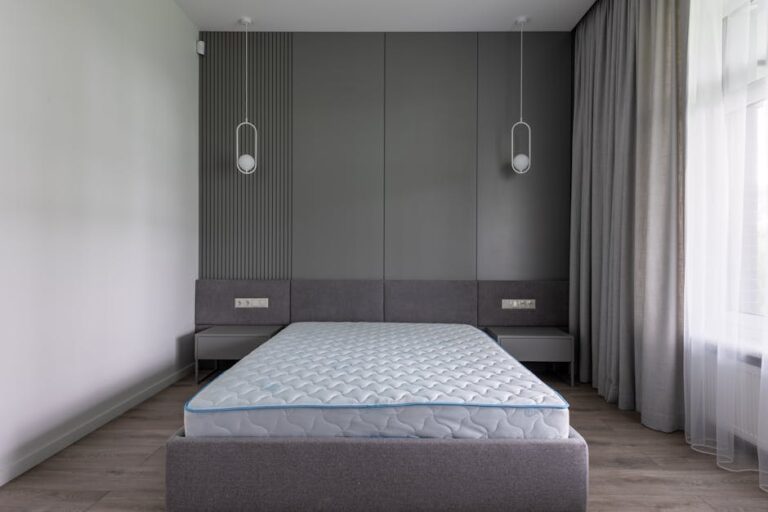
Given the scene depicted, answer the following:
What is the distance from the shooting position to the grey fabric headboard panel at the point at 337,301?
3.80 metres

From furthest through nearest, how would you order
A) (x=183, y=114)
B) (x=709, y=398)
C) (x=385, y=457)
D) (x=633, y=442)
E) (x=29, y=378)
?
(x=183, y=114) < (x=633, y=442) < (x=709, y=398) < (x=29, y=378) < (x=385, y=457)

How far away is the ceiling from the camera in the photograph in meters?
3.41

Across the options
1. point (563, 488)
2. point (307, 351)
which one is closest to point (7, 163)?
point (307, 351)

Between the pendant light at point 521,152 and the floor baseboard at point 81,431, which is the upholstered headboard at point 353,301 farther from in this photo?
the pendant light at point 521,152

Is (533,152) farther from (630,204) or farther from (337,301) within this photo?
(337,301)

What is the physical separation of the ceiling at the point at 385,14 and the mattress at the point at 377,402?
2497 millimetres

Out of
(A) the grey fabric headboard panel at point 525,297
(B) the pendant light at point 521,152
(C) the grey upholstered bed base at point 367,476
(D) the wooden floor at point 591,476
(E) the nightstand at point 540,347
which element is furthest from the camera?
(A) the grey fabric headboard panel at point 525,297

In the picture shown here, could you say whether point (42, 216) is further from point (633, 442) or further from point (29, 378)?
point (633, 442)

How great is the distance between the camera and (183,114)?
3625 millimetres

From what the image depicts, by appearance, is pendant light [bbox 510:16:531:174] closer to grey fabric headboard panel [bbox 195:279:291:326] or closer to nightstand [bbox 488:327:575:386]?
nightstand [bbox 488:327:575:386]

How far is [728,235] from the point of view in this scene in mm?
2205

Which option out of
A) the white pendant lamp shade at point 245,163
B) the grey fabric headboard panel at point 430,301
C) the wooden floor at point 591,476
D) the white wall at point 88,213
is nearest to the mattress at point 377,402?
the wooden floor at point 591,476

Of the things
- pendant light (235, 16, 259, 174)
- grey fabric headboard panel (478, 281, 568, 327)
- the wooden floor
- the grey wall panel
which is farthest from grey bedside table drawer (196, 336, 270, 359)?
grey fabric headboard panel (478, 281, 568, 327)

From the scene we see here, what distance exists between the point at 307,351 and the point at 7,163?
5.10 feet
